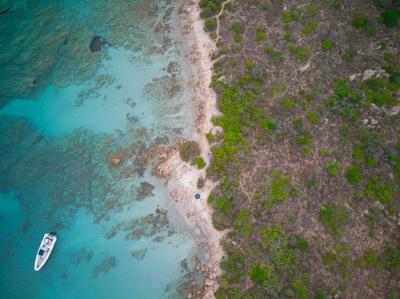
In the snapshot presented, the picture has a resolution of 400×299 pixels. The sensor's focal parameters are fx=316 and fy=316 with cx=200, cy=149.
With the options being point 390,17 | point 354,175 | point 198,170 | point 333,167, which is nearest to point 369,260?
point 354,175

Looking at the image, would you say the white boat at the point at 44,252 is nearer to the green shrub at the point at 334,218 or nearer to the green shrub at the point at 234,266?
the green shrub at the point at 234,266

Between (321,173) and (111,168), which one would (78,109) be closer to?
(111,168)

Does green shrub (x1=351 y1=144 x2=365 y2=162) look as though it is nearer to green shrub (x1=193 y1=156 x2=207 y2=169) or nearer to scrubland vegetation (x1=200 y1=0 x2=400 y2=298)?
scrubland vegetation (x1=200 y1=0 x2=400 y2=298)

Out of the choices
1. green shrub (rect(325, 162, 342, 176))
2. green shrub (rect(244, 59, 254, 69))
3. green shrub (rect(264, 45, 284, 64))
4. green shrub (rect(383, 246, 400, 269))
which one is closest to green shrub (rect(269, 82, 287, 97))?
green shrub (rect(264, 45, 284, 64))

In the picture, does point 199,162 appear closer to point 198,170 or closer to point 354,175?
point 198,170

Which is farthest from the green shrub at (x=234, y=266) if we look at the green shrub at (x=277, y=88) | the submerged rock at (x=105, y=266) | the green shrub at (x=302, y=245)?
the green shrub at (x=277, y=88)

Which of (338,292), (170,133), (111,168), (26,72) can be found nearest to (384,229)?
(338,292)
